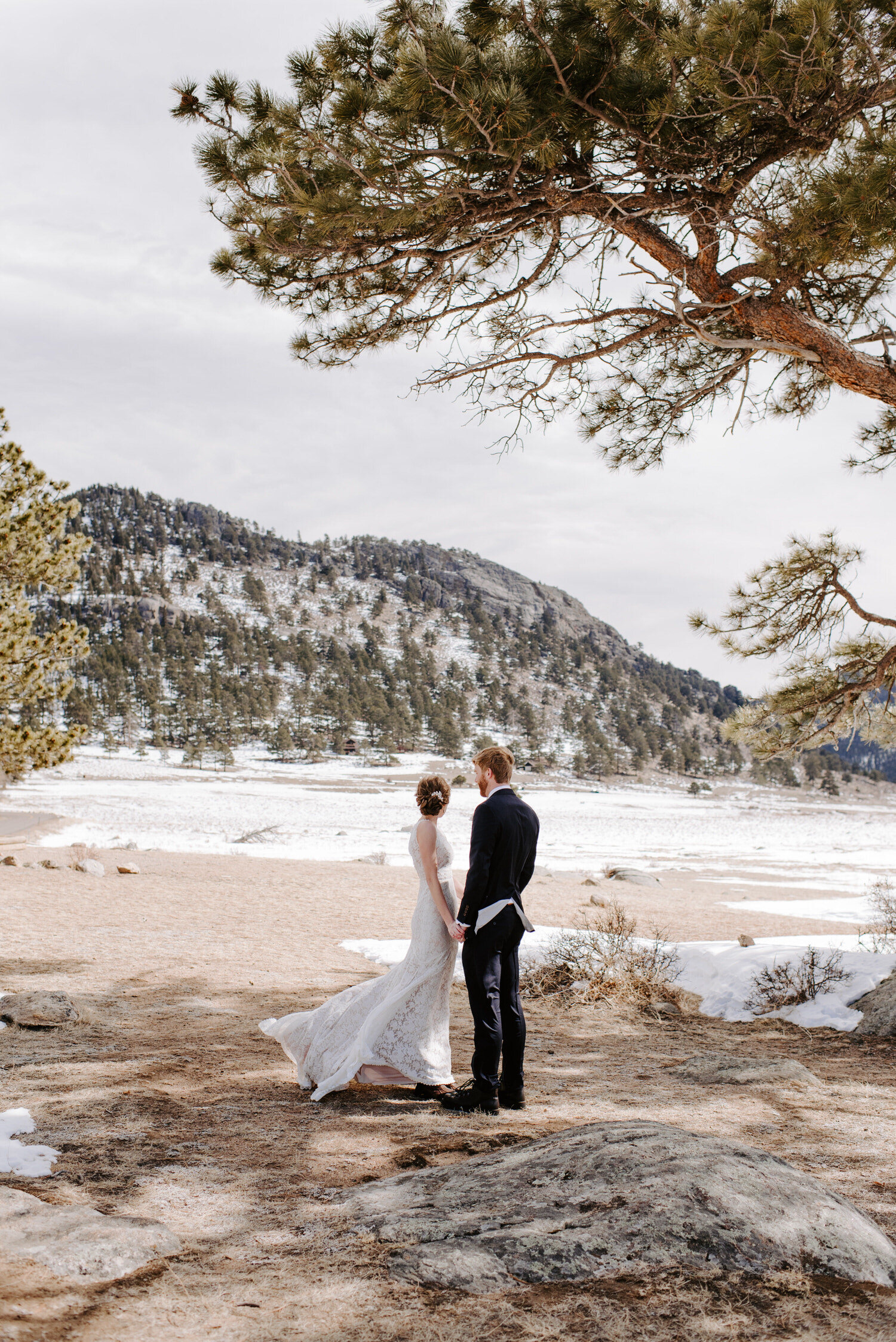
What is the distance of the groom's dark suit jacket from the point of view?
152 inches

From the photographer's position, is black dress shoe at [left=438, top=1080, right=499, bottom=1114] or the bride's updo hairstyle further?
the bride's updo hairstyle

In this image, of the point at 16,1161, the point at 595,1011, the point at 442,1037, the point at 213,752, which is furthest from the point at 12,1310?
the point at 213,752

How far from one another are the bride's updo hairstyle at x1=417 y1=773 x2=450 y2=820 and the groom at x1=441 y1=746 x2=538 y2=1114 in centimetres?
23

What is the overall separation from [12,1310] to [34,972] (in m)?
5.77

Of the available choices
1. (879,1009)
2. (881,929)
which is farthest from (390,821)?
(879,1009)

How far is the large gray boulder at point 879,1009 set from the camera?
5.78 metres

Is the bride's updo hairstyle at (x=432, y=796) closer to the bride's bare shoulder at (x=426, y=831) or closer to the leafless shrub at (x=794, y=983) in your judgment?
the bride's bare shoulder at (x=426, y=831)

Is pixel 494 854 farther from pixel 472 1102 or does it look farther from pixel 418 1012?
pixel 472 1102

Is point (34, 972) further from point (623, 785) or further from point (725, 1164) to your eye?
point (623, 785)

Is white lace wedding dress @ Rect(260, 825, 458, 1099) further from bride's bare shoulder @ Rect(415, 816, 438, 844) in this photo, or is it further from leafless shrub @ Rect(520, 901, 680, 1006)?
leafless shrub @ Rect(520, 901, 680, 1006)

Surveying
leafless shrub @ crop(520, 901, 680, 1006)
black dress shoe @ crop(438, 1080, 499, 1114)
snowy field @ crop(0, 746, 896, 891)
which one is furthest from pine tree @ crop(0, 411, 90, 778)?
black dress shoe @ crop(438, 1080, 499, 1114)

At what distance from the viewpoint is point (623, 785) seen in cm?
7888

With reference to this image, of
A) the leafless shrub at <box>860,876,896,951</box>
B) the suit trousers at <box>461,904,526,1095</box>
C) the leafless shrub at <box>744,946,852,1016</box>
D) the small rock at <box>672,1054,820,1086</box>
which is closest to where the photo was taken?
the suit trousers at <box>461,904,526,1095</box>

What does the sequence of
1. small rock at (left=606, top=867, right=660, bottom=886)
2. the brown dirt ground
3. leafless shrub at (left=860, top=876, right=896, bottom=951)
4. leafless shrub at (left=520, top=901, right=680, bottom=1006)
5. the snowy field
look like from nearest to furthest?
the brown dirt ground → leafless shrub at (left=520, top=901, right=680, bottom=1006) → leafless shrub at (left=860, top=876, right=896, bottom=951) → small rock at (left=606, top=867, right=660, bottom=886) → the snowy field
